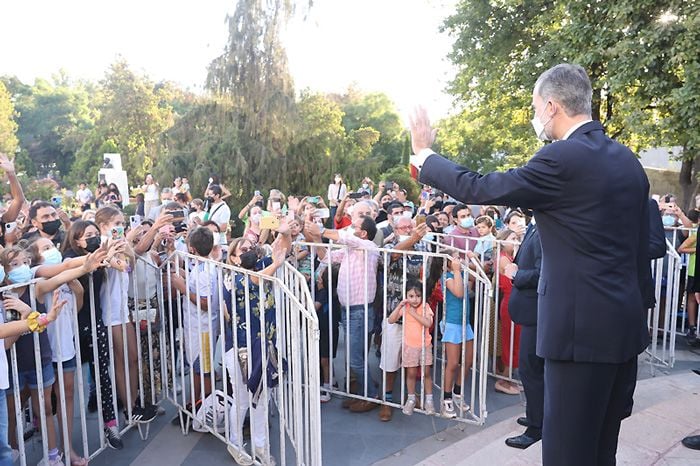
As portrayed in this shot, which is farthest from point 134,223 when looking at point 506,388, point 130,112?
point 130,112

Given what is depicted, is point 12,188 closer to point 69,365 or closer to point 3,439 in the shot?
point 69,365

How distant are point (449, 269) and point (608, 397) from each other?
8.54ft

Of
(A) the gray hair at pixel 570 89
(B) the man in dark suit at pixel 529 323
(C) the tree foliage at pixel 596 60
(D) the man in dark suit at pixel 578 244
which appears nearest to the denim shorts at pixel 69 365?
(D) the man in dark suit at pixel 578 244

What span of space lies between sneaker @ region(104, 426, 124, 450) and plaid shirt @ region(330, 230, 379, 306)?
2065 mm

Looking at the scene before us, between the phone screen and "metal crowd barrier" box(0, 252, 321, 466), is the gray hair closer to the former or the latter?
"metal crowd barrier" box(0, 252, 321, 466)

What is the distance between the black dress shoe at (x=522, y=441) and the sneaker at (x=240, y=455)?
1801 millimetres

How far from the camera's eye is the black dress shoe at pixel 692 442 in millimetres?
3623

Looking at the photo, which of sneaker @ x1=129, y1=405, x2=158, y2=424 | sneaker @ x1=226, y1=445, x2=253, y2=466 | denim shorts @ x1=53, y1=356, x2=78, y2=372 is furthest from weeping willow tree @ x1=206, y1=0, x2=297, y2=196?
sneaker @ x1=226, y1=445, x2=253, y2=466

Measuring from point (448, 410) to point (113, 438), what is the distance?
2.61m

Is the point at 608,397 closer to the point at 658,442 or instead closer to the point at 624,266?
the point at 624,266

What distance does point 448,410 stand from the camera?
4645 millimetres

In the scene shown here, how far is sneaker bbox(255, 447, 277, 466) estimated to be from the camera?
3.76 metres

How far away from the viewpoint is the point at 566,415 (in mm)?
2207

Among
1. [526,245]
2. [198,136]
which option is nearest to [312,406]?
[526,245]
